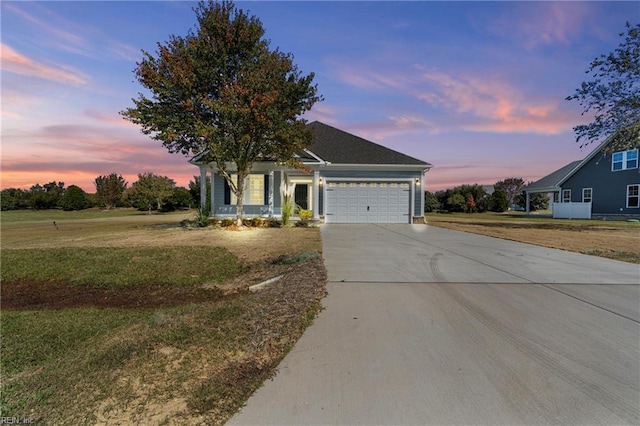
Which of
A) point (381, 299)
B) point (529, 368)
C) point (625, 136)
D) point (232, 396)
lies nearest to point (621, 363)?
point (529, 368)

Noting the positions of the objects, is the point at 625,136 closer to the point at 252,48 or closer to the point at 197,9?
the point at 252,48

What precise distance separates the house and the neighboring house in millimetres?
17061

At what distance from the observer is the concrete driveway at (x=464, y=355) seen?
246 centimetres

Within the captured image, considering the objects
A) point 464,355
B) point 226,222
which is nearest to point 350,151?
point 226,222

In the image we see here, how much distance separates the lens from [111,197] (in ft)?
138

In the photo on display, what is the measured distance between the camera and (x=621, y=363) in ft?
10.4

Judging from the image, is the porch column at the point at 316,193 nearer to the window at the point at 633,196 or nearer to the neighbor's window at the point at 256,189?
the neighbor's window at the point at 256,189

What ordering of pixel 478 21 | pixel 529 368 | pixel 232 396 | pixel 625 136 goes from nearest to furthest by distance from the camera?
pixel 232 396 → pixel 529 368 → pixel 478 21 → pixel 625 136

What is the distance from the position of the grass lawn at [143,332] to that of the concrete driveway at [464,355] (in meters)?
0.41

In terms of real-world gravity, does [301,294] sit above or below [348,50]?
below

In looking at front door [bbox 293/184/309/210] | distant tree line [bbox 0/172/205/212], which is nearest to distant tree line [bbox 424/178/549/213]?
front door [bbox 293/184/309/210]

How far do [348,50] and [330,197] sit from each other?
822 cm

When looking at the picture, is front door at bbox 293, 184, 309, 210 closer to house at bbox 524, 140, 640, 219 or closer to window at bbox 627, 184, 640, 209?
house at bbox 524, 140, 640, 219

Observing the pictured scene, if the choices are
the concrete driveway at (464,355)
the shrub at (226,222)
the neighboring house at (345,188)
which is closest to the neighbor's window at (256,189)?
the neighboring house at (345,188)
